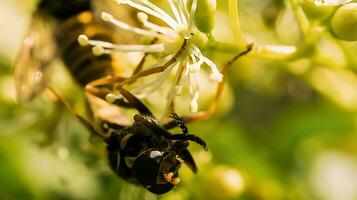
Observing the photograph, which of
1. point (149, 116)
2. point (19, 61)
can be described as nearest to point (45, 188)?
point (19, 61)

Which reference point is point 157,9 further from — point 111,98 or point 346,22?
point 346,22

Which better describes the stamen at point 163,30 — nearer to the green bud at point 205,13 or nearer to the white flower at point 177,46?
the white flower at point 177,46

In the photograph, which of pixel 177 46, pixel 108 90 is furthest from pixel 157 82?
pixel 108 90

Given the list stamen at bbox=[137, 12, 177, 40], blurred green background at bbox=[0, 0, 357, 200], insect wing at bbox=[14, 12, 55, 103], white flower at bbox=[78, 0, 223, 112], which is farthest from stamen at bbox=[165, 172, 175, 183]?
insect wing at bbox=[14, 12, 55, 103]

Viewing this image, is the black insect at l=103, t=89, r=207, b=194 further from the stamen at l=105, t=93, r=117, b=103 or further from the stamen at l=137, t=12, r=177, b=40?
the stamen at l=137, t=12, r=177, b=40

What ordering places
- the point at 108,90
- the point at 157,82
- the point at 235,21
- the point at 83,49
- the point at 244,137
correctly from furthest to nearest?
the point at 244,137
the point at 83,49
the point at 108,90
the point at 157,82
the point at 235,21

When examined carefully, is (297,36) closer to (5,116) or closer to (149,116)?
(149,116)

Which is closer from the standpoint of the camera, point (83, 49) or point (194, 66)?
point (194, 66)
